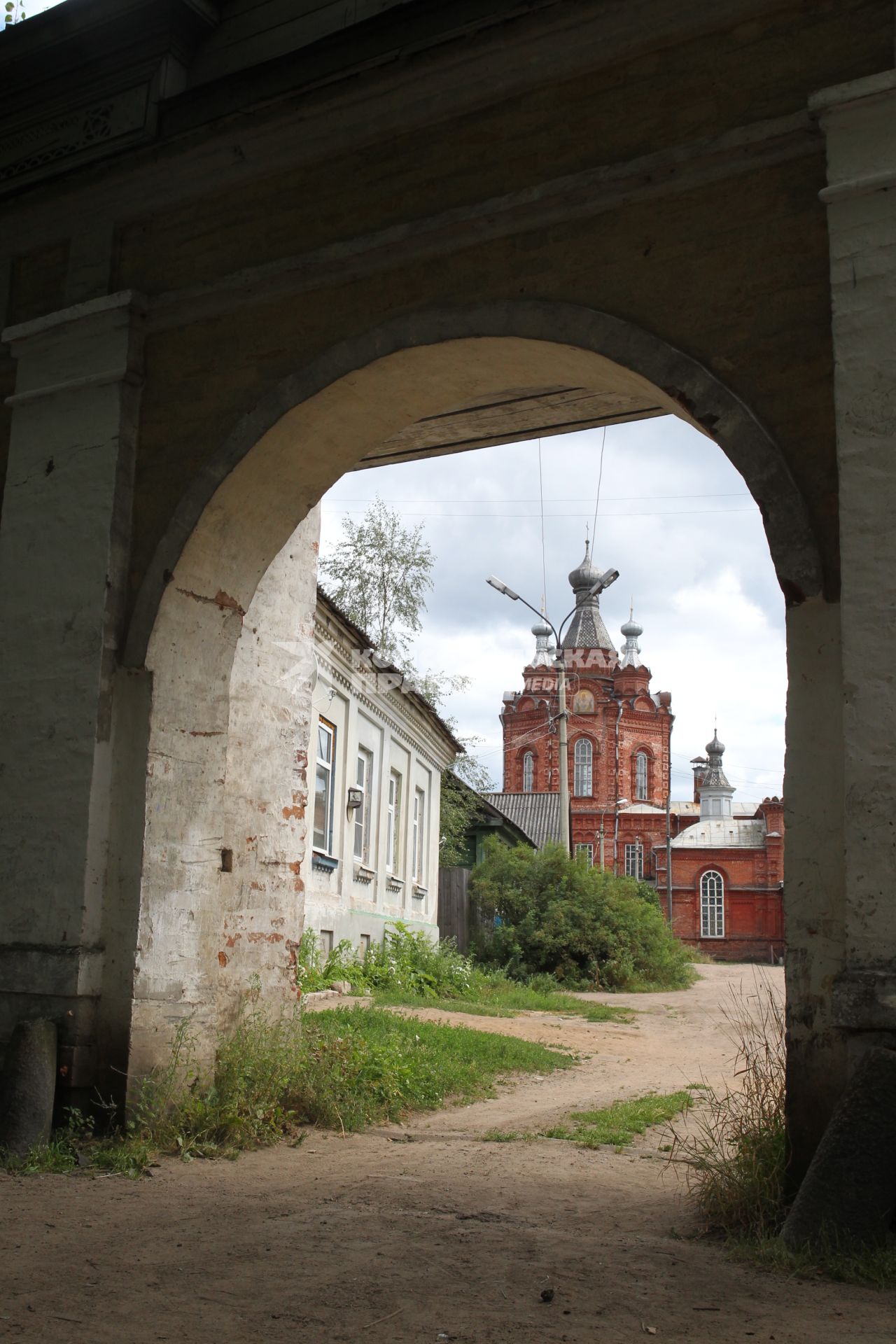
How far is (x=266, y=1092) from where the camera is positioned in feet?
20.3

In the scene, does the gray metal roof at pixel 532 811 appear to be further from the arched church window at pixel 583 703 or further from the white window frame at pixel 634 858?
the arched church window at pixel 583 703

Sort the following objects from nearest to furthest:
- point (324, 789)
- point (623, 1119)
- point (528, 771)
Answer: point (623, 1119) → point (324, 789) → point (528, 771)

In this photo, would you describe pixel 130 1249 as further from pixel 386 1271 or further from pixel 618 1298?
pixel 618 1298

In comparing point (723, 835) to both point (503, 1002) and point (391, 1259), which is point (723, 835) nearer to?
point (503, 1002)

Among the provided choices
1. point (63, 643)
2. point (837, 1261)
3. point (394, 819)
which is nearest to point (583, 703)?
point (394, 819)

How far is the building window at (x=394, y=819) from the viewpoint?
17.9 meters

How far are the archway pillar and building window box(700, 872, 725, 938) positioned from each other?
42.7 m

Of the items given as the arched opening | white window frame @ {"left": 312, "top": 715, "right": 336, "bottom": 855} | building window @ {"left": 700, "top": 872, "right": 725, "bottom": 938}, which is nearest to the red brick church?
building window @ {"left": 700, "top": 872, "right": 725, "bottom": 938}

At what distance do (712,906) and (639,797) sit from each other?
9.94 m

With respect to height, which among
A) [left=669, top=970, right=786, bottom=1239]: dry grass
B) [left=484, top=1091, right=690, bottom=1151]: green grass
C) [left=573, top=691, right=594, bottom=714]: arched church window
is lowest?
[left=484, top=1091, right=690, bottom=1151]: green grass

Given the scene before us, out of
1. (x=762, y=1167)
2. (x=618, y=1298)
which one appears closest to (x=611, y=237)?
(x=762, y=1167)

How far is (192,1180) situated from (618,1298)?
2.28 m

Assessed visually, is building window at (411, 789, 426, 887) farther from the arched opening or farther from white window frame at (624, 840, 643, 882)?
white window frame at (624, 840, 643, 882)

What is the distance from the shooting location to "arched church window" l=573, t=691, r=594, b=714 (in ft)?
180
